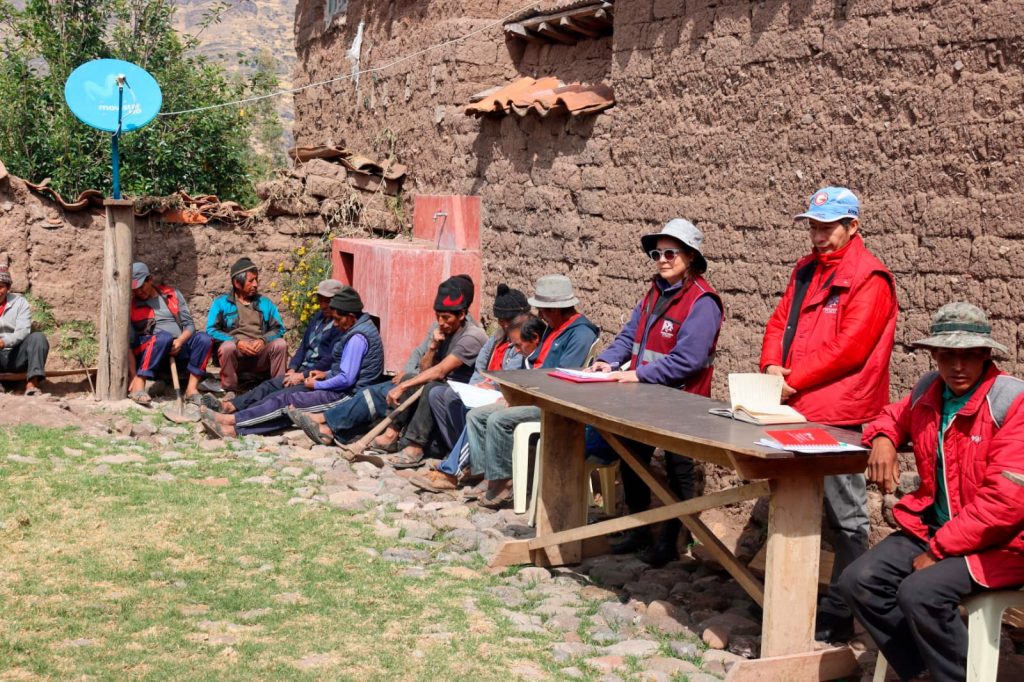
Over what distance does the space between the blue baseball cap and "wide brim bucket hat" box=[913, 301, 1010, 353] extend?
916 millimetres

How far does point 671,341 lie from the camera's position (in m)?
5.84

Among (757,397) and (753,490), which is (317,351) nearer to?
(757,397)

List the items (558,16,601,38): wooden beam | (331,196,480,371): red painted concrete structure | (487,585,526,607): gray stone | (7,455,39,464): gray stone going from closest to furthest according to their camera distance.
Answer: (487,585,526,607): gray stone → (7,455,39,464): gray stone → (558,16,601,38): wooden beam → (331,196,480,371): red painted concrete structure

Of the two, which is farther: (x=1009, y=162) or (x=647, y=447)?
(x=647, y=447)

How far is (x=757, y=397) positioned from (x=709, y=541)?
737mm

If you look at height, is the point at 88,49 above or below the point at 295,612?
above

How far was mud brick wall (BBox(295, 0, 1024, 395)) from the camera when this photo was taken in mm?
5141

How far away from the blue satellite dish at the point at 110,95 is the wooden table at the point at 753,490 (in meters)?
6.02

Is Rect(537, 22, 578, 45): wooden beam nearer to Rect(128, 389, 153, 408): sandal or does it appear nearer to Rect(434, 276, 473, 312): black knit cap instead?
Rect(434, 276, 473, 312): black knit cap

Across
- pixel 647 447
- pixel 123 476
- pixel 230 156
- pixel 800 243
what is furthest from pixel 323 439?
pixel 230 156

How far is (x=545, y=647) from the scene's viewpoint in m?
4.77

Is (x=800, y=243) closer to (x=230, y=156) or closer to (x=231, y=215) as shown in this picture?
(x=231, y=215)

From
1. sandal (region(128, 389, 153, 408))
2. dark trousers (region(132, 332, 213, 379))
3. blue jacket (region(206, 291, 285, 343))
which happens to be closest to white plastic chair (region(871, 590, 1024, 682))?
blue jacket (region(206, 291, 285, 343))

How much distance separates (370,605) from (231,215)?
6.90m
